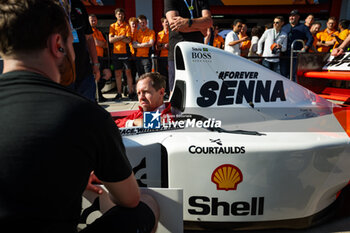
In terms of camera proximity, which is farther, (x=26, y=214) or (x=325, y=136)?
(x=325, y=136)

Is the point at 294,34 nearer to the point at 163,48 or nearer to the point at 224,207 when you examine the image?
the point at 163,48

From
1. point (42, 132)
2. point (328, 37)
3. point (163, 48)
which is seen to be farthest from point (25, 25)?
point (328, 37)

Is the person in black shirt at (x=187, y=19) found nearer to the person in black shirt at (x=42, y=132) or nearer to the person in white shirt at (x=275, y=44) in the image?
the person in black shirt at (x=42, y=132)

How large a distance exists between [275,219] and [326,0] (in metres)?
11.3

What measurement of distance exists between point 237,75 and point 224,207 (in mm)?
966

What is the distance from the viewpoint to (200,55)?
1941mm

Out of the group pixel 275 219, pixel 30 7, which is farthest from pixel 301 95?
pixel 30 7

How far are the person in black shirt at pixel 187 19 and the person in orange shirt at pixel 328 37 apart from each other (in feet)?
18.7

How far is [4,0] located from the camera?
733 millimetres

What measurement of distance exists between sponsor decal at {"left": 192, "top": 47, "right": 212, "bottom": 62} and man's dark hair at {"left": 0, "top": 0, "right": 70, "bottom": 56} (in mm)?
1276

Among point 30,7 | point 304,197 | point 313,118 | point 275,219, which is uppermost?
point 30,7

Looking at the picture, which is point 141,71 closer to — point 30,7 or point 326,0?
point 30,7

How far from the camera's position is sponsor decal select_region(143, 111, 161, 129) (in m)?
1.84

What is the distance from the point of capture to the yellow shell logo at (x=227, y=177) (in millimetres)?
1537
